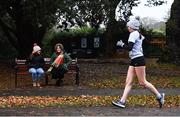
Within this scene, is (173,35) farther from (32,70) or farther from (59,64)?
(32,70)

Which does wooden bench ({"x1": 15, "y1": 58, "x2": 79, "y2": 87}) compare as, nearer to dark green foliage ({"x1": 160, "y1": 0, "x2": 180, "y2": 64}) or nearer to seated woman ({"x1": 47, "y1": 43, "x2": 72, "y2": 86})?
seated woman ({"x1": 47, "y1": 43, "x2": 72, "y2": 86})

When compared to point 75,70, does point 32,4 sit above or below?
above

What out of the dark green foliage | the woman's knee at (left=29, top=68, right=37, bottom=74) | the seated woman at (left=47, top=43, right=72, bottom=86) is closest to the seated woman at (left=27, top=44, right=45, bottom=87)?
the woman's knee at (left=29, top=68, right=37, bottom=74)

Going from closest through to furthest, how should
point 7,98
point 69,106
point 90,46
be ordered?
point 69,106
point 7,98
point 90,46

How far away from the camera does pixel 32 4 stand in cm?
2169

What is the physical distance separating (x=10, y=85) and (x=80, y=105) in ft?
22.1

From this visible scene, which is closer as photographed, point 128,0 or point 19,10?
point 19,10

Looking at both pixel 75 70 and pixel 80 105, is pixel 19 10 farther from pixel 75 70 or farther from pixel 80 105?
pixel 80 105

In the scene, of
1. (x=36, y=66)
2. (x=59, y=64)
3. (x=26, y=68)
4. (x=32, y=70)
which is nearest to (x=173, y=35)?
(x=26, y=68)

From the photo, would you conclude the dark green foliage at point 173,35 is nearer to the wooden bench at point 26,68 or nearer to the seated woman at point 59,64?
the wooden bench at point 26,68

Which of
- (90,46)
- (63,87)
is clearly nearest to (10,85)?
(63,87)

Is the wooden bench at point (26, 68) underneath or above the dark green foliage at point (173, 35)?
underneath

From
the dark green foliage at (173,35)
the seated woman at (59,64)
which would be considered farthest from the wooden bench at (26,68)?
the dark green foliage at (173,35)

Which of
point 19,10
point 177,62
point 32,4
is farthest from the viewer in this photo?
point 177,62
